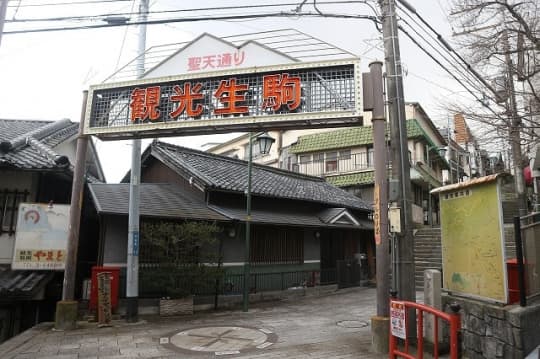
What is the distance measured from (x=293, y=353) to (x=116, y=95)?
807cm

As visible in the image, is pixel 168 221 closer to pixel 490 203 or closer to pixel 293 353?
pixel 293 353

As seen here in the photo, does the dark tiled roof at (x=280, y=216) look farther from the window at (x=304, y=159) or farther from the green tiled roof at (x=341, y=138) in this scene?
the window at (x=304, y=159)

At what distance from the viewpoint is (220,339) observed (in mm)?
9047

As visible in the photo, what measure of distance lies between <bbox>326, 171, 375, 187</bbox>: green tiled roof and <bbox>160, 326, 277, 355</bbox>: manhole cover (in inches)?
768

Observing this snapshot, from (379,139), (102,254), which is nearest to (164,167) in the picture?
(102,254)

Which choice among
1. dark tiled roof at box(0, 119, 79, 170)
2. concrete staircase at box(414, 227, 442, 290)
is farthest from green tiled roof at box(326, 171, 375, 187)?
dark tiled roof at box(0, 119, 79, 170)

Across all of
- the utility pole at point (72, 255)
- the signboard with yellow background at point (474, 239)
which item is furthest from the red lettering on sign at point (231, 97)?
the signboard with yellow background at point (474, 239)

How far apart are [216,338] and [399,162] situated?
19.5 ft

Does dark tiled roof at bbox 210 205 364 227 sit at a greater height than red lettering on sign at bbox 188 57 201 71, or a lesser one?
lesser

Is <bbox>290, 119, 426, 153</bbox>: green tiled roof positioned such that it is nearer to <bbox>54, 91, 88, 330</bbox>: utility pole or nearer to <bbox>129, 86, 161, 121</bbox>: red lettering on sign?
<bbox>129, 86, 161, 121</bbox>: red lettering on sign

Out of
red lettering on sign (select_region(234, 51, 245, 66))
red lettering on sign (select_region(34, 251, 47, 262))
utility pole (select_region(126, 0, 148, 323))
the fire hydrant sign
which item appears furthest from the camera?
red lettering on sign (select_region(34, 251, 47, 262))

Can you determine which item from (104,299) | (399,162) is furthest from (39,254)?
(399,162)

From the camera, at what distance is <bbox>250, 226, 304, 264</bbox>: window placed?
51.5 feet

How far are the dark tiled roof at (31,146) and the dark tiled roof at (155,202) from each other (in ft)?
5.91
